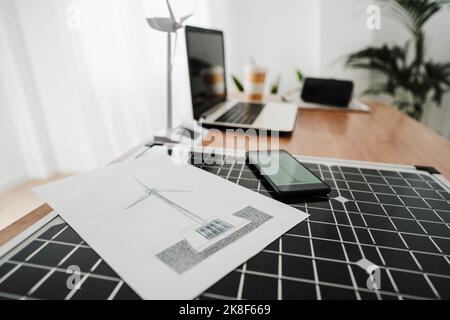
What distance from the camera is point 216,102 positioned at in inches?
41.6

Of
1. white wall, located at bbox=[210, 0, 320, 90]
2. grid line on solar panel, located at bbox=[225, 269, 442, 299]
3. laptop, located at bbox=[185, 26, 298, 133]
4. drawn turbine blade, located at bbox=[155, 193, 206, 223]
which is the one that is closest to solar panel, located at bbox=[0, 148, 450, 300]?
→ grid line on solar panel, located at bbox=[225, 269, 442, 299]

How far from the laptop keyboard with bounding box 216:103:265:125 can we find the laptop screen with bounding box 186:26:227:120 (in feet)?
0.25

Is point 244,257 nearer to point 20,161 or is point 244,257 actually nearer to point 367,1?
point 20,161

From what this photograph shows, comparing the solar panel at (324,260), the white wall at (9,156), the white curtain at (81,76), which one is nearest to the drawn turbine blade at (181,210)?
the solar panel at (324,260)

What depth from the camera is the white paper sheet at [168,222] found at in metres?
0.31

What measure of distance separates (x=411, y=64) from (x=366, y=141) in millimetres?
1602

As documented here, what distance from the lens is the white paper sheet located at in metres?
0.31

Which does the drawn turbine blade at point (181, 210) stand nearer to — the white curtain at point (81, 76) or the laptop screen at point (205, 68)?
the laptop screen at point (205, 68)

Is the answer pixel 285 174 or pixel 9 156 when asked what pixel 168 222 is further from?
pixel 9 156

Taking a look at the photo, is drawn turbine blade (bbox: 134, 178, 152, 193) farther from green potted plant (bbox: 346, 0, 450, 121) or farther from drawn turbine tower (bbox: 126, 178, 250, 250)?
green potted plant (bbox: 346, 0, 450, 121)

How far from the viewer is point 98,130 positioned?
1805 mm

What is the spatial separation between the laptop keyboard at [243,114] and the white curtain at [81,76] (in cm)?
90

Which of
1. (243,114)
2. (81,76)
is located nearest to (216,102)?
(243,114)

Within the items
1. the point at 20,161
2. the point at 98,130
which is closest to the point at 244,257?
the point at 98,130
